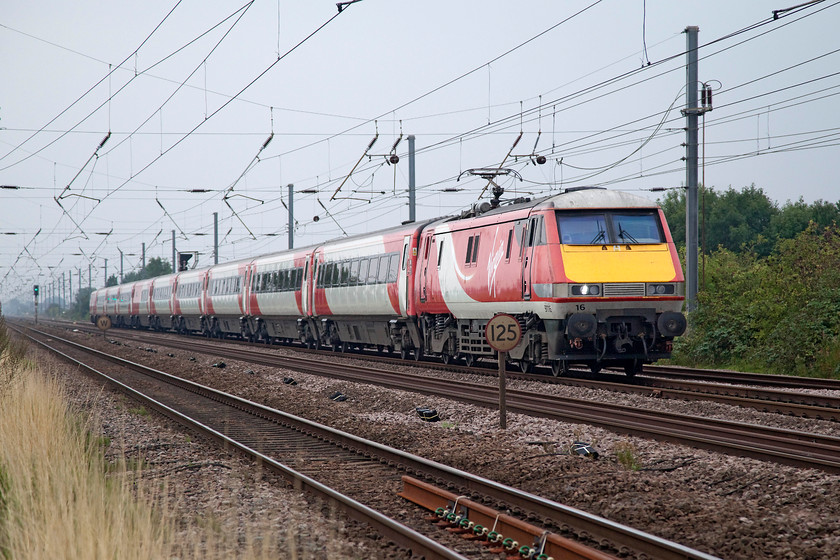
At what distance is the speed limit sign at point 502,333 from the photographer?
1164 cm

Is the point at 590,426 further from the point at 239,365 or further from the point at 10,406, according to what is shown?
the point at 239,365

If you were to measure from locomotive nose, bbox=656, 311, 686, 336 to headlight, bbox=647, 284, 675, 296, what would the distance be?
457mm

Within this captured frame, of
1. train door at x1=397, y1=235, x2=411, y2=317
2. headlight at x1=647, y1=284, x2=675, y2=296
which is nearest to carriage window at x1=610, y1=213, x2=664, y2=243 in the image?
headlight at x1=647, y1=284, x2=675, y2=296

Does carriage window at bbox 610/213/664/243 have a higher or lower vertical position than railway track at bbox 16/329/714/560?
higher

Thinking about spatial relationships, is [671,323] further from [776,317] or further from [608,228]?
[776,317]

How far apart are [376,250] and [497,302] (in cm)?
811

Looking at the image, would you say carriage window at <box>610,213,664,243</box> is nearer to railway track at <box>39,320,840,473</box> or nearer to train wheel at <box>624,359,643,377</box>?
train wheel at <box>624,359,643,377</box>

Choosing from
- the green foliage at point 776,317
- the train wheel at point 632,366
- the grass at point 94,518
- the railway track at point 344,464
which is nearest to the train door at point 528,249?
the train wheel at point 632,366

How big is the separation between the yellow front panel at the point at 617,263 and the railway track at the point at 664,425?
8.82ft

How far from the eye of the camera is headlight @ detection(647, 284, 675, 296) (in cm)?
1642

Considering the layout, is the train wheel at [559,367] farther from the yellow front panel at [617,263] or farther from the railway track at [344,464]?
the railway track at [344,464]

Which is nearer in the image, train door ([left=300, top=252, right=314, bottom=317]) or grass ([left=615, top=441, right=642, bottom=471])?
grass ([left=615, top=441, right=642, bottom=471])

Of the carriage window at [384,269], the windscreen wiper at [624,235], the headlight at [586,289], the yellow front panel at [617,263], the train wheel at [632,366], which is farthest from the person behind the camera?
the carriage window at [384,269]

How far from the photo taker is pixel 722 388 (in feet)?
49.3
